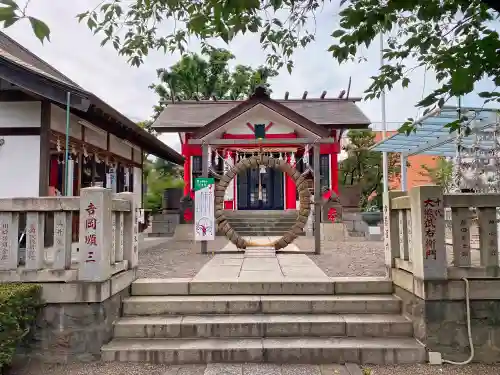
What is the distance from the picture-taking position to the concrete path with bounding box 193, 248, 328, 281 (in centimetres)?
532

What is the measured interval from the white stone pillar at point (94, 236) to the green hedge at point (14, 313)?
509 millimetres

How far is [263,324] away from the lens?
4230 mm

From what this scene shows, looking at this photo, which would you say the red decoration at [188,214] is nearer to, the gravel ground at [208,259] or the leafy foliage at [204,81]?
the gravel ground at [208,259]

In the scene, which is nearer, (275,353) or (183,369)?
(183,369)

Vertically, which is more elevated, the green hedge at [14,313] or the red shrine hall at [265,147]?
the red shrine hall at [265,147]

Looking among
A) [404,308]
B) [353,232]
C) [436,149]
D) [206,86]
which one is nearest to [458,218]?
[404,308]

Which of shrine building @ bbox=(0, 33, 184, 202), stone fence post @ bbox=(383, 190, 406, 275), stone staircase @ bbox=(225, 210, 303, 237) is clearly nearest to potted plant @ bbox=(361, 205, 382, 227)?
stone staircase @ bbox=(225, 210, 303, 237)

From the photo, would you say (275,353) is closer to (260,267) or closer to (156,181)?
(260,267)

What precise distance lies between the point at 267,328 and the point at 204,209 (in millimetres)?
4466

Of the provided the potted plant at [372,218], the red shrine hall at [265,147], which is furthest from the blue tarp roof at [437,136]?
the potted plant at [372,218]

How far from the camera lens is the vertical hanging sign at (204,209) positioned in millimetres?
8273

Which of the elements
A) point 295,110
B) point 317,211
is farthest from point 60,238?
A: point 295,110

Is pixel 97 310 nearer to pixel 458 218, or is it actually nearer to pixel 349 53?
pixel 349 53

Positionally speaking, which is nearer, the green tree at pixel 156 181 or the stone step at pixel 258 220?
the stone step at pixel 258 220
